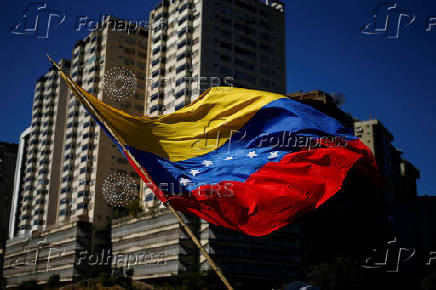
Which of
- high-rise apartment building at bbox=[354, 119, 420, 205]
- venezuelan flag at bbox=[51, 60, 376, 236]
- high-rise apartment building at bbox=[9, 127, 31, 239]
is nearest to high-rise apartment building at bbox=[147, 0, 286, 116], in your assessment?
high-rise apartment building at bbox=[354, 119, 420, 205]

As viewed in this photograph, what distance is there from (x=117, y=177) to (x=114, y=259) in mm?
16386

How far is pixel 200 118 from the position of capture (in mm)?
14609

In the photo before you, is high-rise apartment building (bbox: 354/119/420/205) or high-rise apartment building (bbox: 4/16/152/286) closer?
high-rise apartment building (bbox: 4/16/152/286)

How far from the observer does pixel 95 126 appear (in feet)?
326

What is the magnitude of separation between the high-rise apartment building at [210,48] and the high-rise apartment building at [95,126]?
6.19m

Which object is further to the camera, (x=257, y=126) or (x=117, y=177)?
(x=117, y=177)

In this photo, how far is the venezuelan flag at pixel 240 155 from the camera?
39.7 feet

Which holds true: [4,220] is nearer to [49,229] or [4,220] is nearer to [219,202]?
[49,229]

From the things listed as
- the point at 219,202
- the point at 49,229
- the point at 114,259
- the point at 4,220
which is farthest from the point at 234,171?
the point at 4,220

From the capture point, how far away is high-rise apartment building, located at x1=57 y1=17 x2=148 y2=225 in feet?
302

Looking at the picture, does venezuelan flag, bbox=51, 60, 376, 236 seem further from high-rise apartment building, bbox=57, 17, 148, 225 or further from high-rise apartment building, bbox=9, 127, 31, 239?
high-rise apartment building, bbox=9, 127, 31, 239

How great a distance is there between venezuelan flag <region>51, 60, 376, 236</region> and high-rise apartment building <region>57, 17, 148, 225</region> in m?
77.6

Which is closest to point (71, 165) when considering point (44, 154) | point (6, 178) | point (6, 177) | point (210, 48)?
point (44, 154)

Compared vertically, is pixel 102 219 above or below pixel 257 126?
above
